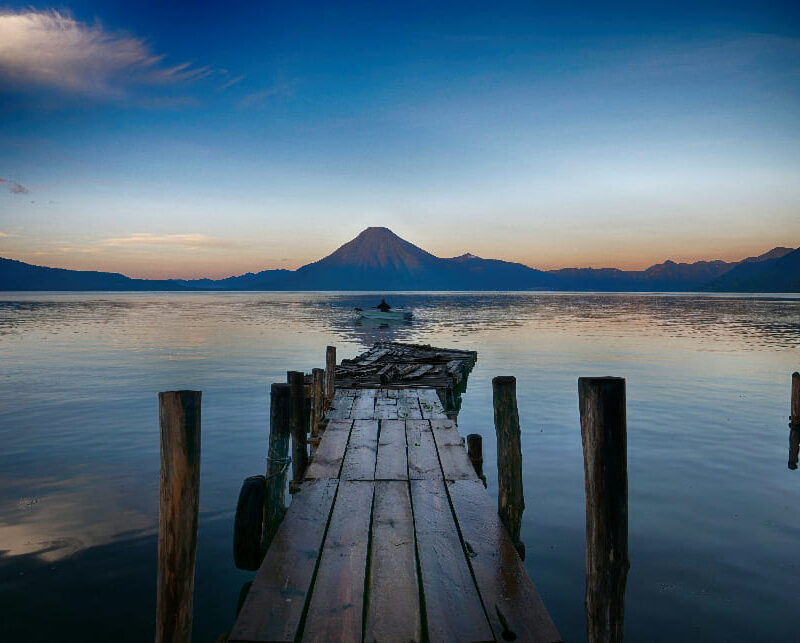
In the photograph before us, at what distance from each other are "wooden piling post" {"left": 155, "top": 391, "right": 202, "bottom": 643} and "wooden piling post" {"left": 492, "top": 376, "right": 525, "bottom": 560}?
10.9 ft

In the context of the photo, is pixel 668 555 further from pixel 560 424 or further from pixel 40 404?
pixel 40 404

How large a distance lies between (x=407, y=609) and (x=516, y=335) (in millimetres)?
44259

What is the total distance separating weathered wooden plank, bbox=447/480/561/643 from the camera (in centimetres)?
398

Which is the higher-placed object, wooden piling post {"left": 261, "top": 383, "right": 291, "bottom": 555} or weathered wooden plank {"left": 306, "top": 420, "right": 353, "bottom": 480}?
wooden piling post {"left": 261, "top": 383, "right": 291, "bottom": 555}

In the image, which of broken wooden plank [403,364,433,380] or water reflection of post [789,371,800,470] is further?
broken wooden plank [403,364,433,380]

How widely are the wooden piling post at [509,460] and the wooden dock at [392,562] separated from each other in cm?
22

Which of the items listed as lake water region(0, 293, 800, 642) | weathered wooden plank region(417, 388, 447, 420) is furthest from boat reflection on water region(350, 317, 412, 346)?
weathered wooden plank region(417, 388, 447, 420)

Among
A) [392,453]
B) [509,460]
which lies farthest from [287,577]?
[392,453]

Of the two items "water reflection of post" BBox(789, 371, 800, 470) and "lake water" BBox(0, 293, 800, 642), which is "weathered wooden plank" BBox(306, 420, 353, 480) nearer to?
"lake water" BBox(0, 293, 800, 642)

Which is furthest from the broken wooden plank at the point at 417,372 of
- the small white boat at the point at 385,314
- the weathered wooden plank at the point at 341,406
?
the small white boat at the point at 385,314

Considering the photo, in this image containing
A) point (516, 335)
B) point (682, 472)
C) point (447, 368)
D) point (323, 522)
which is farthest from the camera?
point (516, 335)

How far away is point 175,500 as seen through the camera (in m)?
4.01

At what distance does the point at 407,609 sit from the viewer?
4172 millimetres

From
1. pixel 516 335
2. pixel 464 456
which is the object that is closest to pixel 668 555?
pixel 464 456
